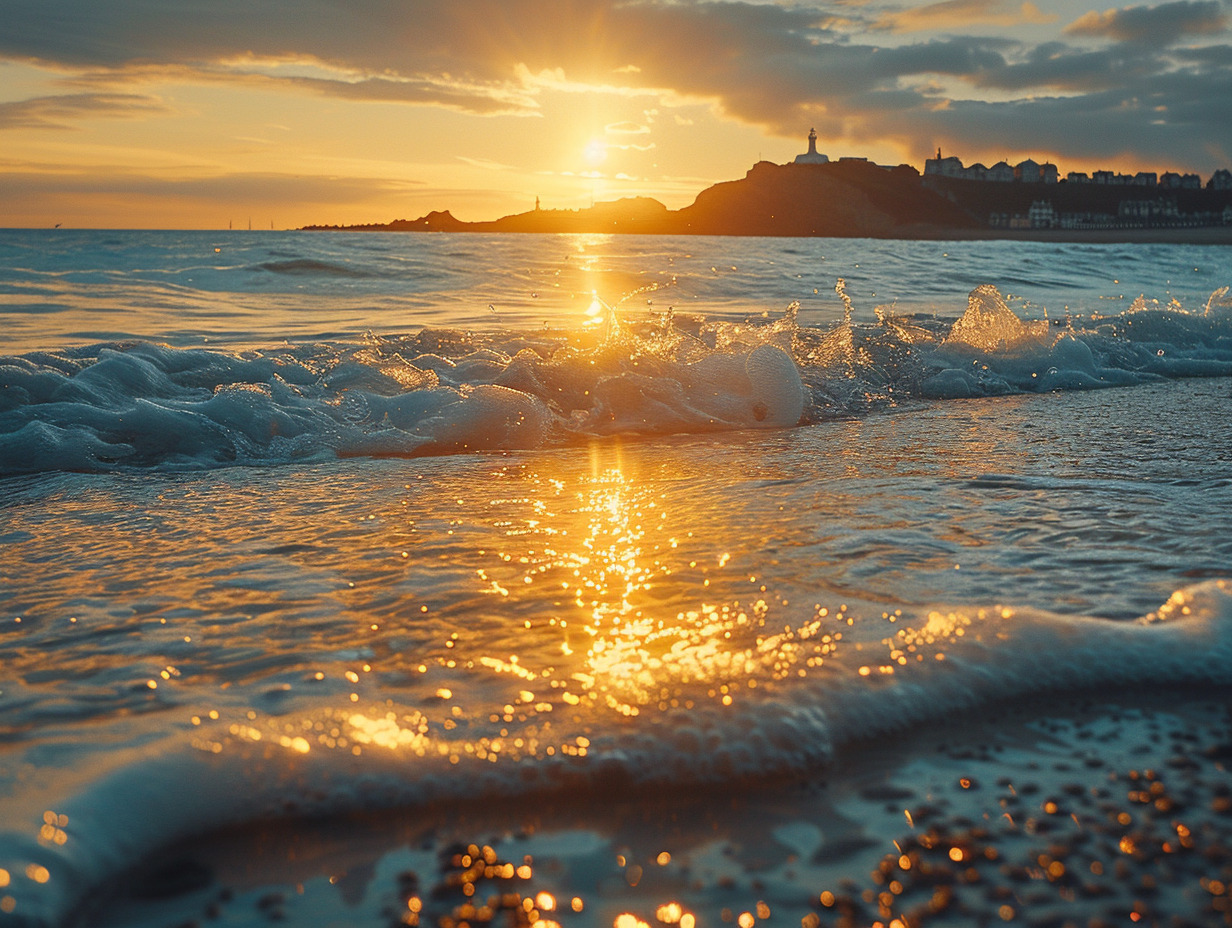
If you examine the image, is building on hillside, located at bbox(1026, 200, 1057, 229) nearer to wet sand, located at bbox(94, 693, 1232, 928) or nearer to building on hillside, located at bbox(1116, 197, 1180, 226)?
building on hillside, located at bbox(1116, 197, 1180, 226)

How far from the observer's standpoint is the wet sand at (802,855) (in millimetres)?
1083

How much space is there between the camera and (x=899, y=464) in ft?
11.8

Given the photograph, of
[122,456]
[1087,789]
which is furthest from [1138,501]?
[122,456]

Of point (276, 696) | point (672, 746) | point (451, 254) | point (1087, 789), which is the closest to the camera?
point (1087, 789)

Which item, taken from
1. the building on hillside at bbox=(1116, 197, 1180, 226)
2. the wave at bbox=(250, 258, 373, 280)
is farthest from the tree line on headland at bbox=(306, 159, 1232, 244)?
the wave at bbox=(250, 258, 373, 280)

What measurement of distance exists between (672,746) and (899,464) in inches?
96.0

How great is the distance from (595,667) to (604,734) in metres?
0.24

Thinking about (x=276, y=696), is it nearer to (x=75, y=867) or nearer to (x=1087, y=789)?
(x=75, y=867)

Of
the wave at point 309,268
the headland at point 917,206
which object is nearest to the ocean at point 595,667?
the wave at point 309,268

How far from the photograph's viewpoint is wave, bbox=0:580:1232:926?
1.26 metres

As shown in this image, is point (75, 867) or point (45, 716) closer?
point (75, 867)

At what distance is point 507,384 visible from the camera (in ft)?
17.1

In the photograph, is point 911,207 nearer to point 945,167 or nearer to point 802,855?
point 945,167

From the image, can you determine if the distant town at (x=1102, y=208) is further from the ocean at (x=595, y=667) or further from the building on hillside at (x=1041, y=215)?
the ocean at (x=595, y=667)
